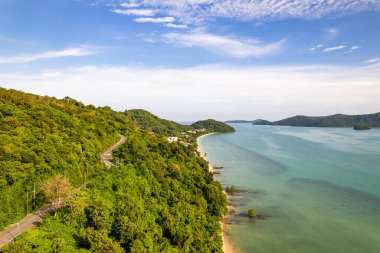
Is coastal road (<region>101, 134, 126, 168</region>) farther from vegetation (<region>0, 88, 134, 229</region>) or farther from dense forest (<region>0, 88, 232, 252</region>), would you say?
vegetation (<region>0, 88, 134, 229</region>)

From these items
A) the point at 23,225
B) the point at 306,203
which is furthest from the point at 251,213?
the point at 23,225

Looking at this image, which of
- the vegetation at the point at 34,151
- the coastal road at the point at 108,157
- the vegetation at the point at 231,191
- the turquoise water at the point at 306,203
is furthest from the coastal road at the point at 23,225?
the vegetation at the point at 231,191

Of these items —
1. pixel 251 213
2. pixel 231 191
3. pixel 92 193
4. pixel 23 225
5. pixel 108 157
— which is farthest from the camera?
pixel 231 191

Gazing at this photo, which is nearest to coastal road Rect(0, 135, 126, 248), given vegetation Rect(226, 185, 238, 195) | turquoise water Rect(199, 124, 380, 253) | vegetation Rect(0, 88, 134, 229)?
vegetation Rect(0, 88, 134, 229)

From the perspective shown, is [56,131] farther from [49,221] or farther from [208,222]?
[208,222]

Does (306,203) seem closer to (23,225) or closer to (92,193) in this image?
(92,193)

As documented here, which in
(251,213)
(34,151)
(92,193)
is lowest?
(251,213)

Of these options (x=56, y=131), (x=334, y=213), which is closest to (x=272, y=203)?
(x=334, y=213)
